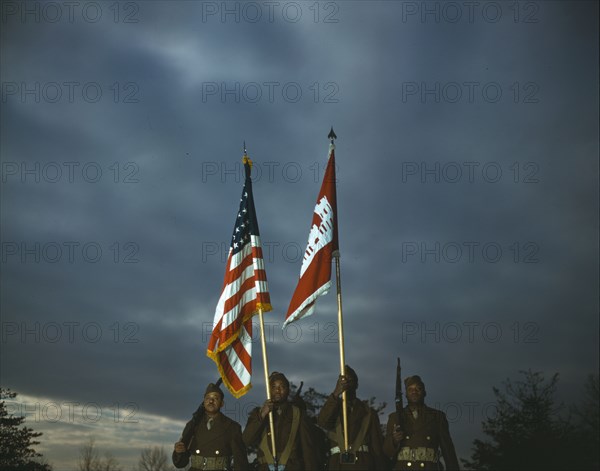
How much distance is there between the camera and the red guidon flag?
13.9 metres

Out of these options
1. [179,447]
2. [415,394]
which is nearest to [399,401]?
[415,394]

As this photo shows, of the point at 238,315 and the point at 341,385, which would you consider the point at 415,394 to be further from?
the point at 238,315

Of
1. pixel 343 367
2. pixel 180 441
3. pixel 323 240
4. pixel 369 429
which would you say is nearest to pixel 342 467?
pixel 369 429

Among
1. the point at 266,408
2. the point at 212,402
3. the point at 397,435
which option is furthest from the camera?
the point at 212,402

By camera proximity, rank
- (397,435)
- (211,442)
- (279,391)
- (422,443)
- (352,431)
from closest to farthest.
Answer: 1. (397,435)
2. (422,443)
3. (352,431)
4. (279,391)
5. (211,442)

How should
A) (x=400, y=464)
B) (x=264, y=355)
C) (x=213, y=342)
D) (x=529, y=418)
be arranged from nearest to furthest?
(x=400, y=464) < (x=264, y=355) < (x=213, y=342) < (x=529, y=418)

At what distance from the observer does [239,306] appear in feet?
47.6

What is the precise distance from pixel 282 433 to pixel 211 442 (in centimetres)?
123

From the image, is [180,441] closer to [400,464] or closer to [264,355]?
[264,355]

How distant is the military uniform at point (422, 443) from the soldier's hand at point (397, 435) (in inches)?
3.0

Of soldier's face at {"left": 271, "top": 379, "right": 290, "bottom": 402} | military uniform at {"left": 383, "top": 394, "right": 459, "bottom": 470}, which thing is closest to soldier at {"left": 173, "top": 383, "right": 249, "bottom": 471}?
soldier's face at {"left": 271, "top": 379, "right": 290, "bottom": 402}

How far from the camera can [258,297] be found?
47.4 feet

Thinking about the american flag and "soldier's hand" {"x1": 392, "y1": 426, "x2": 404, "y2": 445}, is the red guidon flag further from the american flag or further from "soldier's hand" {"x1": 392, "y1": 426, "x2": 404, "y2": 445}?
"soldier's hand" {"x1": 392, "y1": 426, "x2": 404, "y2": 445}

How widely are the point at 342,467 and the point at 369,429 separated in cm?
74
